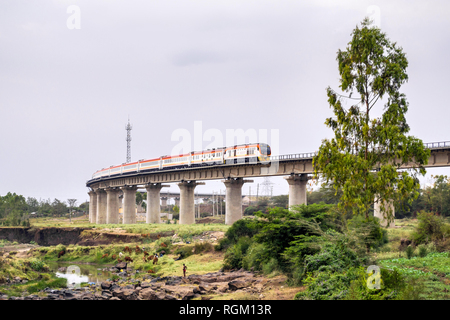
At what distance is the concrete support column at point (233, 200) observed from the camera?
6154cm

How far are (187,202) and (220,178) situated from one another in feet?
31.1

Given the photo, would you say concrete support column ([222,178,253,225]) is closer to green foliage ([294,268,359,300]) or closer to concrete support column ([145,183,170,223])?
concrete support column ([145,183,170,223])

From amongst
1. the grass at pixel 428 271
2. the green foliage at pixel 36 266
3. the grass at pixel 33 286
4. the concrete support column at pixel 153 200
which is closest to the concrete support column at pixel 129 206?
the concrete support column at pixel 153 200

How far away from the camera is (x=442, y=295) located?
14320 millimetres

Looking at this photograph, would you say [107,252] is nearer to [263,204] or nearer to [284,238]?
[284,238]

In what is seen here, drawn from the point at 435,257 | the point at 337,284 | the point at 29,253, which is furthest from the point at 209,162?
the point at 337,284

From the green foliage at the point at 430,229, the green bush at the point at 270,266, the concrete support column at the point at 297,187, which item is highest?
the concrete support column at the point at 297,187

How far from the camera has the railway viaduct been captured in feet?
183

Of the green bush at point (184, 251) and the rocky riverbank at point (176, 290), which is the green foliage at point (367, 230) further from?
the green bush at point (184, 251)

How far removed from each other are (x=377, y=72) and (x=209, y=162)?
46094mm

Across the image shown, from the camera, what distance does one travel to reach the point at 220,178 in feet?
216

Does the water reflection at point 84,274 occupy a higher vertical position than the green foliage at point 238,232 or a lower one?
lower

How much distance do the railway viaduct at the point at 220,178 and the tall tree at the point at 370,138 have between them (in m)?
22.2

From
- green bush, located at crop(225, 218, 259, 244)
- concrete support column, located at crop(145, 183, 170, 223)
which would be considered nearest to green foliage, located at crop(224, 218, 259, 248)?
green bush, located at crop(225, 218, 259, 244)
